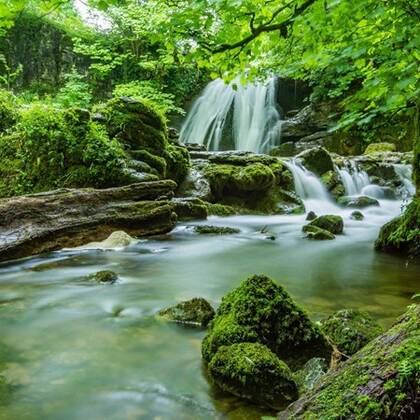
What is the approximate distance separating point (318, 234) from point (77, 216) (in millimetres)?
4927

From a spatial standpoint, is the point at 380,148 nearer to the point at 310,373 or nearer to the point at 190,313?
the point at 190,313

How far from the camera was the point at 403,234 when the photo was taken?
6.00 m

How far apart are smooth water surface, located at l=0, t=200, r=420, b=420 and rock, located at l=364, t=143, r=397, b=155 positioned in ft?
39.1

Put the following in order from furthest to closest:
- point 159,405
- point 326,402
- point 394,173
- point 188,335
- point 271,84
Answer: point 271,84 < point 394,173 < point 188,335 < point 159,405 < point 326,402

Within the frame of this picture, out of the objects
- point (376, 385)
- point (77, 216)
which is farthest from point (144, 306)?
point (77, 216)

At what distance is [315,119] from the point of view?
21.3 m

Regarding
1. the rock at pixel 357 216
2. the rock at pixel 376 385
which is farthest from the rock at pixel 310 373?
the rock at pixel 357 216

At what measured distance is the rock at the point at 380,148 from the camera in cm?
1895

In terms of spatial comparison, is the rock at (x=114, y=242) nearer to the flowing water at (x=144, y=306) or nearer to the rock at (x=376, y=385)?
the flowing water at (x=144, y=306)

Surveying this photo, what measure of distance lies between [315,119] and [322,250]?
15.2 meters

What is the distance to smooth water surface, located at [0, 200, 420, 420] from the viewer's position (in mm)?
2390

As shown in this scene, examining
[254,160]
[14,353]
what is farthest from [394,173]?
[14,353]

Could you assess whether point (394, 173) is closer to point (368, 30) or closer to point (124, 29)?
point (368, 30)

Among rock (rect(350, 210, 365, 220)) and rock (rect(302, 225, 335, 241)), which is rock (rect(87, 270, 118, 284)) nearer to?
rock (rect(302, 225, 335, 241))
